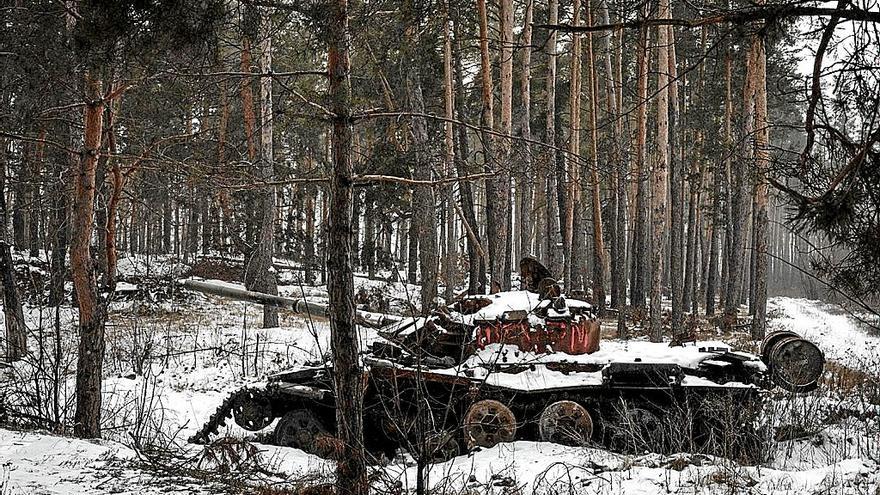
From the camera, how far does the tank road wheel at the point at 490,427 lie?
8438 mm

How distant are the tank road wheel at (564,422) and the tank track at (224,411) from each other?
11.0ft

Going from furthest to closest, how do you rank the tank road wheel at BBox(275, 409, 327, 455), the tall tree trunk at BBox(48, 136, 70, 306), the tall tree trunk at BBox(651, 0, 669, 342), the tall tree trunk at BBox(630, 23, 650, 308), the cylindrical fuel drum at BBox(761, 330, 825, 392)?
the tall tree trunk at BBox(630, 23, 650, 308) < the tall tree trunk at BBox(651, 0, 669, 342) < the tall tree trunk at BBox(48, 136, 70, 306) < the tank road wheel at BBox(275, 409, 327, 455) < the cylindrical fuel drum at BBox(761, 330, 825, 392)

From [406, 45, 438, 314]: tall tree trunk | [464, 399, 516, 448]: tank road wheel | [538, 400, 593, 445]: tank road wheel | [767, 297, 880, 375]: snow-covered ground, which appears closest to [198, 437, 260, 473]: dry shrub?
[464, 399, 516, 448]: tank road wheel

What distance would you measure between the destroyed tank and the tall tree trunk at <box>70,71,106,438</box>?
4.32 ft

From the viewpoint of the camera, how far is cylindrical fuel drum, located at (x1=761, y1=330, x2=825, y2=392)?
8.86m

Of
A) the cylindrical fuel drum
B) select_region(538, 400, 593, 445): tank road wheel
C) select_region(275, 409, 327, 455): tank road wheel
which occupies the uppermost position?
the cylindrical fuel drum

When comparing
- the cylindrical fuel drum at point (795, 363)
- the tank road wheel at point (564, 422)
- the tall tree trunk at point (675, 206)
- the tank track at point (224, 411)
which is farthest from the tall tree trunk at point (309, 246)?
the cylindrical fuel drum at point (795, 363)

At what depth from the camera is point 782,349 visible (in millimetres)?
8922

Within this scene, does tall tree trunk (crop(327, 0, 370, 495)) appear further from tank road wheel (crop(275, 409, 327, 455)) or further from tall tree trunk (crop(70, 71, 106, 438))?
tall tree trunk (crop(70, 71, 106, 438))

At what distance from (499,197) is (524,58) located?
327cm

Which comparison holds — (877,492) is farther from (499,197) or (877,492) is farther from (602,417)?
(499,197)

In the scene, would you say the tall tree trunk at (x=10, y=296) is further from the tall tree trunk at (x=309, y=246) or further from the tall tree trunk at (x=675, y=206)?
the tall tree trunk at (x=675, y=206)

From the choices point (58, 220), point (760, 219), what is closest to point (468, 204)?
point (760, 219)

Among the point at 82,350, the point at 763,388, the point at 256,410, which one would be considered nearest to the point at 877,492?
the point at 763,388
